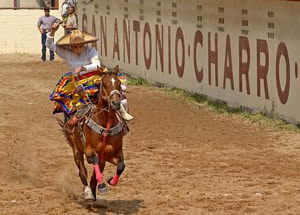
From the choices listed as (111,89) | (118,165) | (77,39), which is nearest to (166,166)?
(77,39)

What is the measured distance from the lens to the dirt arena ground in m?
11.9

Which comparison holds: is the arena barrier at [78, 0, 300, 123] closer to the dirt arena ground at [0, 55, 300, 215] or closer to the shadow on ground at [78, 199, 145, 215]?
the dirt arena ground at [0, 55, 300, 215]

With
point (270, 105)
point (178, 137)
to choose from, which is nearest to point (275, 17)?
point (270, 105)

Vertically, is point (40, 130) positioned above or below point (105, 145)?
below

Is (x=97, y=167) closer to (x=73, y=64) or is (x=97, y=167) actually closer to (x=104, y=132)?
(x=104, y=132)

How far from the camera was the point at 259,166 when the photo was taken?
14.5m

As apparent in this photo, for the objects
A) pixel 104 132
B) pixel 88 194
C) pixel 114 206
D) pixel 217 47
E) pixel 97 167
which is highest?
pixel 104 132

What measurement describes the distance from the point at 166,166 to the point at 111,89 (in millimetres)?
3935

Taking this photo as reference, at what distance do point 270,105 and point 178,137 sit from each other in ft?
8.04

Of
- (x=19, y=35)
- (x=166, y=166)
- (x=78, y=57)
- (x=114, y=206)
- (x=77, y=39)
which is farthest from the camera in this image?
(x=19, y=35)

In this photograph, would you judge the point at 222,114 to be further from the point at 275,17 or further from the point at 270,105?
the point at 275,17

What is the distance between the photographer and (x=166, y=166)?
48.1 feet

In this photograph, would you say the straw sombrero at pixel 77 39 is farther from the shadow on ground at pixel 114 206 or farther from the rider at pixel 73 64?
the shadow on ground at pixel 114 206

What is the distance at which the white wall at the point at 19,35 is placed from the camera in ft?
117
